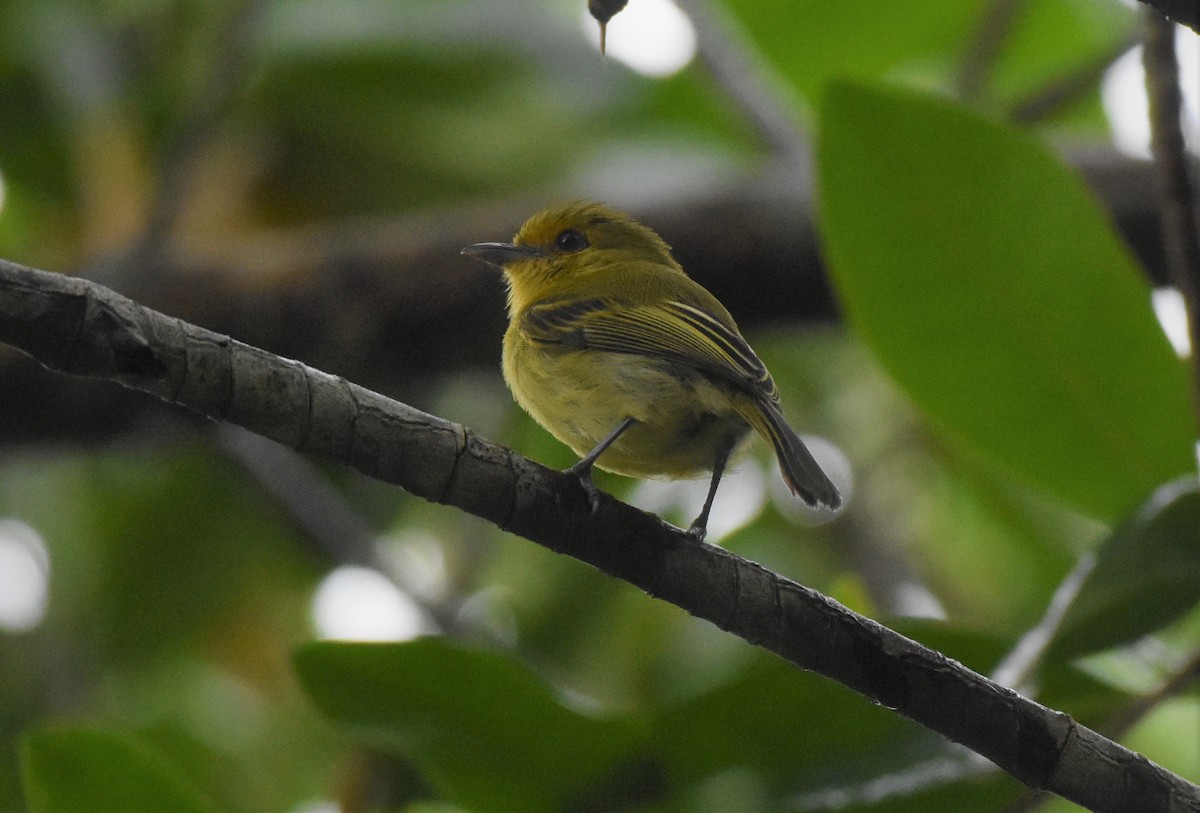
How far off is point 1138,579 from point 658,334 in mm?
922

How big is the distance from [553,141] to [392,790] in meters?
2.91

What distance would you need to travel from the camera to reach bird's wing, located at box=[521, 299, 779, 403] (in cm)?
238

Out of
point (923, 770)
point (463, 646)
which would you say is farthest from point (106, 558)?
point (923, 770)

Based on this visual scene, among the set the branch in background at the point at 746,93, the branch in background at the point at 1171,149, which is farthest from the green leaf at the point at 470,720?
the branch in background at the point at 746,93

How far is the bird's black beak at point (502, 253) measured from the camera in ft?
9.70

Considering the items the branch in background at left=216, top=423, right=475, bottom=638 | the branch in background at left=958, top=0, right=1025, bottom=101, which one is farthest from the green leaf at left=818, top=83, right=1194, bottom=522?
the branch in background at left=958, top=0, right=1025, bottom=101

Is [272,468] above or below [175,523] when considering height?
above


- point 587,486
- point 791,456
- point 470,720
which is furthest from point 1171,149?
point 470,720

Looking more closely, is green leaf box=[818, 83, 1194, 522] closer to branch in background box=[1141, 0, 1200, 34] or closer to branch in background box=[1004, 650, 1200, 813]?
branch in background box=[1004, 650, 1200, 813]

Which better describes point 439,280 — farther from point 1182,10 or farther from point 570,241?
→ point 1182,10

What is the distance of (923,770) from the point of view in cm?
228

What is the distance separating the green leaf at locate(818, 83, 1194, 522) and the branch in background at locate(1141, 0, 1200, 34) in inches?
57.7

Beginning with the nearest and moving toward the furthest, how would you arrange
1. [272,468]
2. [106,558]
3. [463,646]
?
[463,646], [272,468], [106,558]

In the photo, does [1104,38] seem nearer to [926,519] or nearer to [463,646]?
[926,519]
